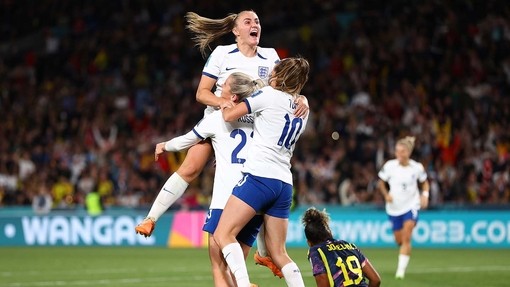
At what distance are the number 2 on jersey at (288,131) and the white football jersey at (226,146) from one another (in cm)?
59

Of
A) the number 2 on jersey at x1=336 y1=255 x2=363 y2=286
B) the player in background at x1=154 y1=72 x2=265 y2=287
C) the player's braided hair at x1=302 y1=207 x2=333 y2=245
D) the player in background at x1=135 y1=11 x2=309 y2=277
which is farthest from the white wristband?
the number 2 on jersey at x1=336 y1=255 x2=363 y2=286

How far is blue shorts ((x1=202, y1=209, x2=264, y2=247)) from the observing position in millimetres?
9352

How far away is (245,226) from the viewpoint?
31.0ft

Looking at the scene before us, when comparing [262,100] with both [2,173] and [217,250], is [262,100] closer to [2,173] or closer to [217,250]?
[217,250]

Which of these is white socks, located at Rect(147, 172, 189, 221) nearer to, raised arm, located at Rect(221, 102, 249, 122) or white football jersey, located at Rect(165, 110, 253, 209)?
white football jersey, located at Rect(165, 110, 253, 209)

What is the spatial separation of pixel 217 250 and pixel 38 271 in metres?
7.69

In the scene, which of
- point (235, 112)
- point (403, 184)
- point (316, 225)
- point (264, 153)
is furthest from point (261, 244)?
point (403, 184)

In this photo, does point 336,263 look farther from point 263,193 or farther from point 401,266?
point 401,266

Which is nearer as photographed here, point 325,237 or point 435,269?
point 325,237

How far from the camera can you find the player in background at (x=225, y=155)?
9344mm

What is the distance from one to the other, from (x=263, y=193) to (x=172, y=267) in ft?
28.1

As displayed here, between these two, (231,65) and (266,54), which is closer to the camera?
(231,65)

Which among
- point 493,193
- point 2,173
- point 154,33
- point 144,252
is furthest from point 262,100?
point 154,33

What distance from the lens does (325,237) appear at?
31.3ft
